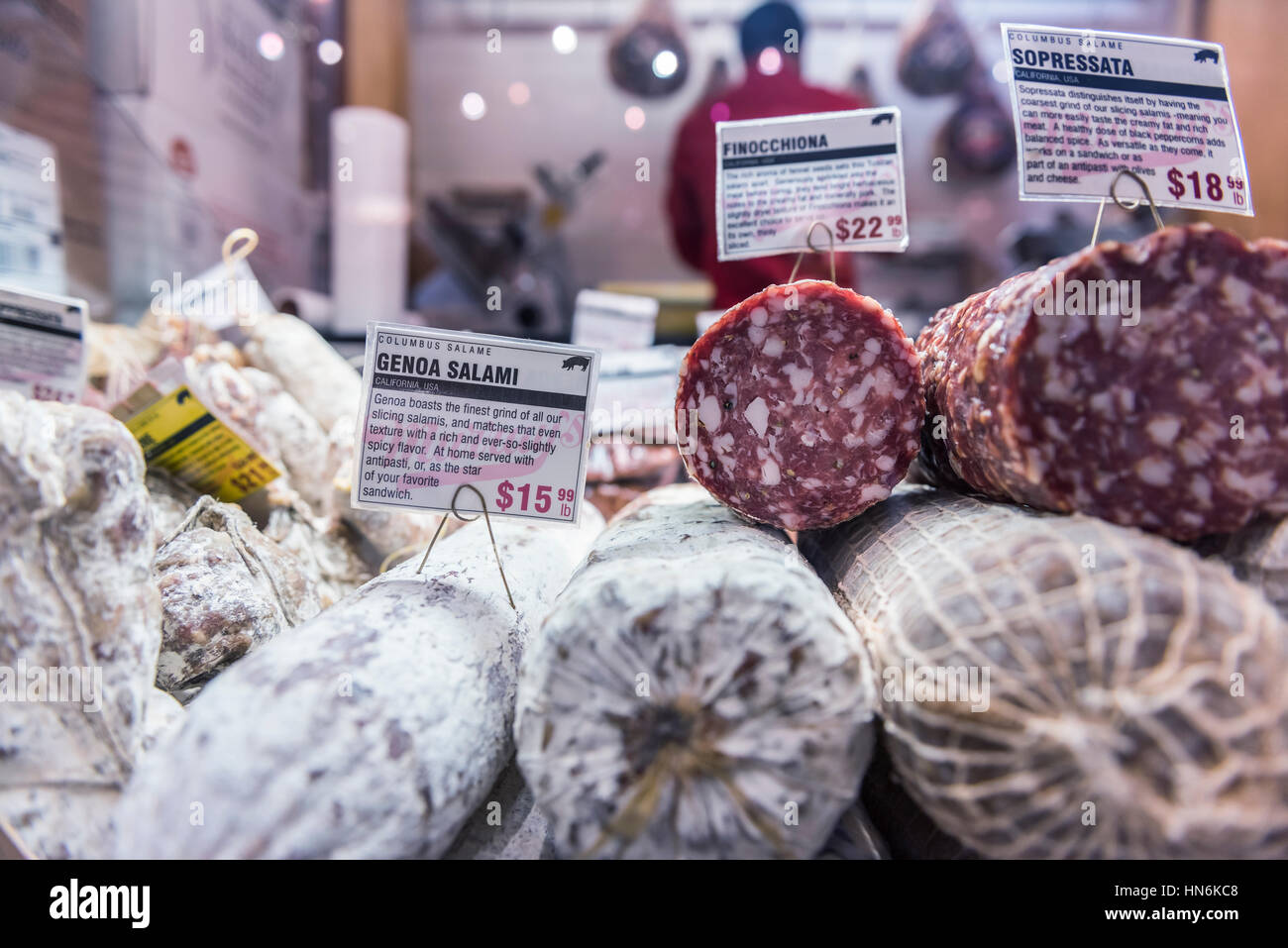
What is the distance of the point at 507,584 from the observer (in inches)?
57.9

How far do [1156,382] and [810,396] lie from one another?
485 mm

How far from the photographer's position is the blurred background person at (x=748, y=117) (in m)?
3.63

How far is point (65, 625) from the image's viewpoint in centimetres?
107

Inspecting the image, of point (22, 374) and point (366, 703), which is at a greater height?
point (22, 374)

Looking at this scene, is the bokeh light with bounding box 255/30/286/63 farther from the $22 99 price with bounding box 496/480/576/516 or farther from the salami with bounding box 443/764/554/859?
the salami with bounding box 443/764/554/859

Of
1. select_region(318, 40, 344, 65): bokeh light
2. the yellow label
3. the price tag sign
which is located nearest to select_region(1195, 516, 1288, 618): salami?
the price tag sign

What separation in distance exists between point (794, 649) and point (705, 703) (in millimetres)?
135

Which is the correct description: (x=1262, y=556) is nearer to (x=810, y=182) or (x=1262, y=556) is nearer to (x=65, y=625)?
(x=810, y=182)

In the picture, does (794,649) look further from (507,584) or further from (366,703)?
(507,584)

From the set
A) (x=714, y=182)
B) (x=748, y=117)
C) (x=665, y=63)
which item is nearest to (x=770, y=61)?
(x=748, y=117)

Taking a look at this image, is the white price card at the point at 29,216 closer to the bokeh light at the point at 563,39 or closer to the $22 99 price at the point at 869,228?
the $22 99 price at the point at 869,228

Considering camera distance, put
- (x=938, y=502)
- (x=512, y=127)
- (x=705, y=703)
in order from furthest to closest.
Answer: (x=512, y=127) → (x=938, y=502) → (x=705, y=703)

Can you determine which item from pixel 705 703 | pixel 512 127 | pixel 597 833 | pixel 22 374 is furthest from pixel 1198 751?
pixel 512 127

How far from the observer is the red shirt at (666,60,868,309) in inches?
142
